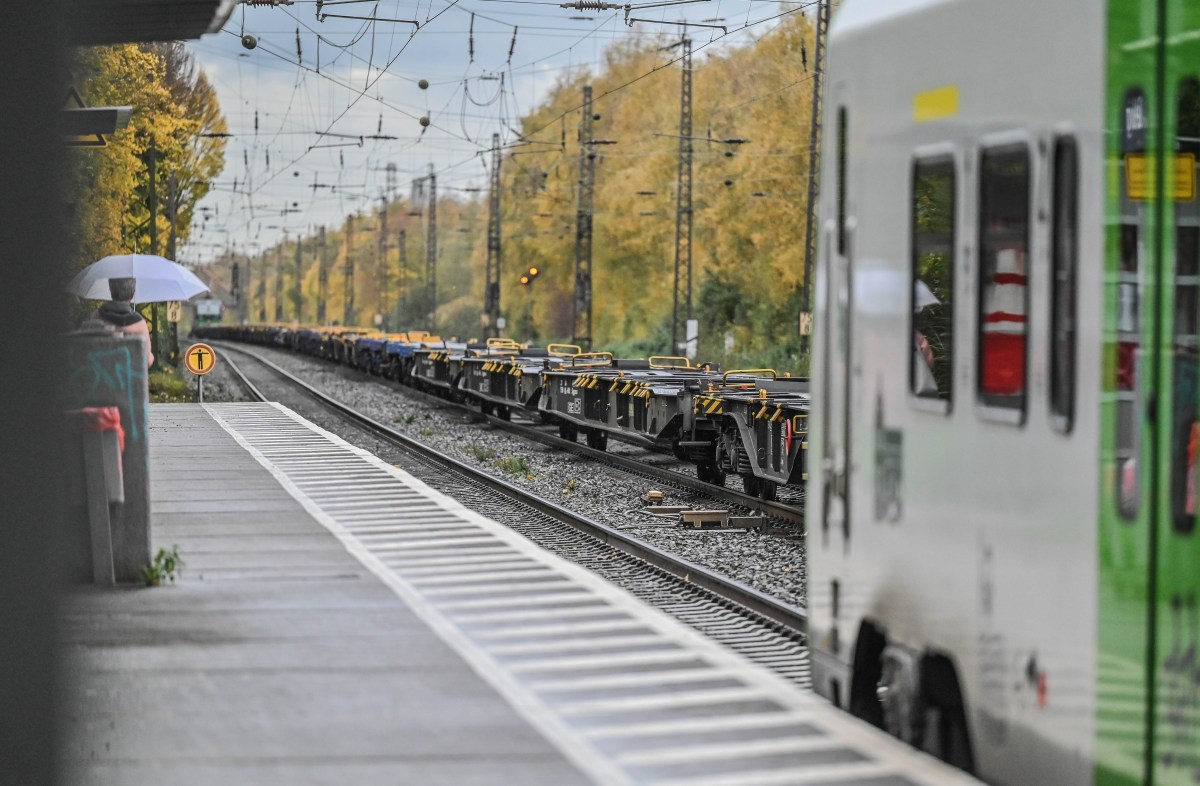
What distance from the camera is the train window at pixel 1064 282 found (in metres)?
5.19

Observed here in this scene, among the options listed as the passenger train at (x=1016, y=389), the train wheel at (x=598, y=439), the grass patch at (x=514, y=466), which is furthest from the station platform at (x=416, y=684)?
the train wheel at (x=598, y=439)

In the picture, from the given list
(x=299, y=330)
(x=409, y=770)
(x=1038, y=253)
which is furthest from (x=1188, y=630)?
(x=299, y=330)

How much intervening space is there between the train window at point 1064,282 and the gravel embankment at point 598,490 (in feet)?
26.2

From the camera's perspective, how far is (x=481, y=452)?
2733 cm

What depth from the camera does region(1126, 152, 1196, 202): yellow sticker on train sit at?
4906mm

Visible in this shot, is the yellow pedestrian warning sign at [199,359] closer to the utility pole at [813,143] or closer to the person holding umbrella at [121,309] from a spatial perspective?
the utility pole at [813,143]

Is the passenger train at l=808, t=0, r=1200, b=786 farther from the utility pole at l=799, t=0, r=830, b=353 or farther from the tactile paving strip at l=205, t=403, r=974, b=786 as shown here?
the utility pole at l=799, t=0, r=830, b=353

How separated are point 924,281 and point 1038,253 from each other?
142cm

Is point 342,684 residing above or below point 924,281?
below

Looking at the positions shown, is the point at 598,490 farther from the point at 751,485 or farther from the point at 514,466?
the point at 514,466

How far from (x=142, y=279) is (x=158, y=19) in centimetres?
892

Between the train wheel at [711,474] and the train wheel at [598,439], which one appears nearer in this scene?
the train wheel at [711,474]

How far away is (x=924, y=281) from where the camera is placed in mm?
6840

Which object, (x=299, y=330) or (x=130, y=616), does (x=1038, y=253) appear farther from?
(x=299, y=330)
